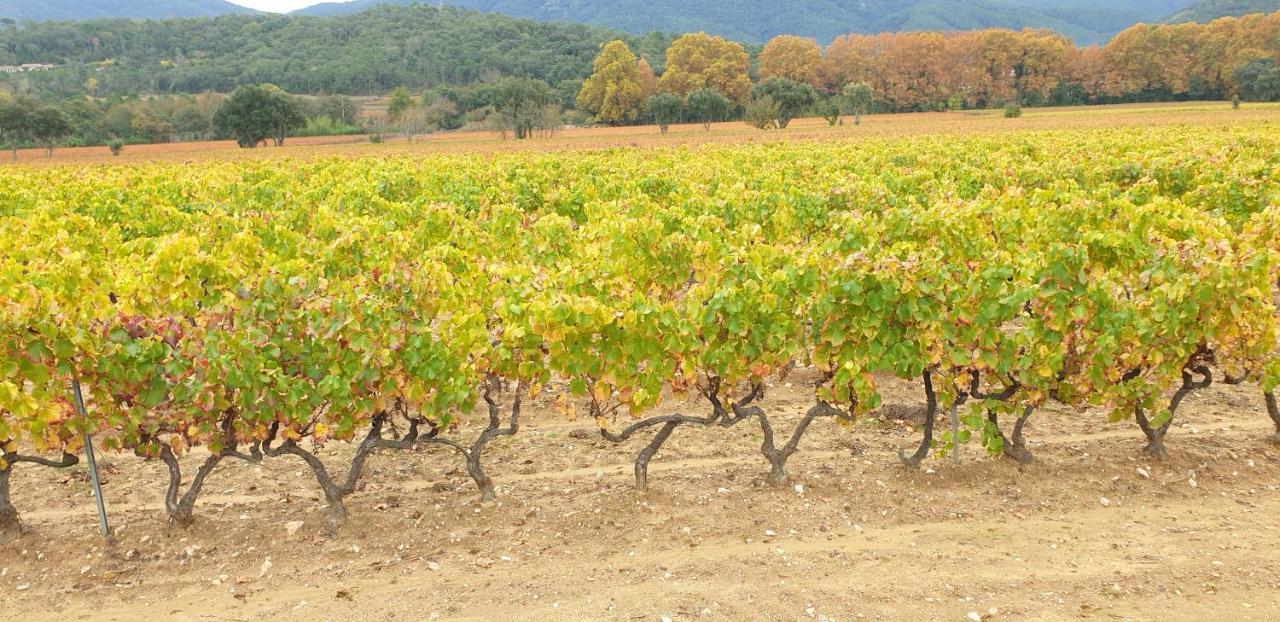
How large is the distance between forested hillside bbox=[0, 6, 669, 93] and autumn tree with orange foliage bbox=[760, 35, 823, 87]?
24.7 meters

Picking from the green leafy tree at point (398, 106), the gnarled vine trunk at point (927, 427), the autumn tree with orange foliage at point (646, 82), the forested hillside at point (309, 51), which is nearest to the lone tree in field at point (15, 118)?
the green leafy tree at point (398, 106)

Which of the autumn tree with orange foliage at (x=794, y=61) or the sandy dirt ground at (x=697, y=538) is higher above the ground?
the autumn tree with orange foliage at (x=794, y=61)

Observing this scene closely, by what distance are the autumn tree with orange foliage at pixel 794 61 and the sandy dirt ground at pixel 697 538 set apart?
337 ft

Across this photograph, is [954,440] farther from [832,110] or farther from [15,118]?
[15,118]

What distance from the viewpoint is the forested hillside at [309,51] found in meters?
132

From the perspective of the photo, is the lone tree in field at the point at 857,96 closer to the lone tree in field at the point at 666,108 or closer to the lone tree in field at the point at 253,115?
the lone tree in field at the point at 666,108

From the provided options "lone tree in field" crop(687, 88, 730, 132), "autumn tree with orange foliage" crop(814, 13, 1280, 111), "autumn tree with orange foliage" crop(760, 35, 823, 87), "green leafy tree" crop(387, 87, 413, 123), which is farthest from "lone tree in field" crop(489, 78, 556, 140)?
"autumn tree with orange foliage" crop(814, 13, 1280, 111)

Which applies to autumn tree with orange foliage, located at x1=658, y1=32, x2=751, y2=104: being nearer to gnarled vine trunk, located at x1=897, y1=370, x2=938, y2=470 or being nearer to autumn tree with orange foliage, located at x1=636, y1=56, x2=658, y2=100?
autumn tree with orange foliage, located at x1=636, y1=56, x2=658, y2=100

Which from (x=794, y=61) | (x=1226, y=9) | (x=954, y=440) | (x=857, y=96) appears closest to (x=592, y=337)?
(x=954, y=440)

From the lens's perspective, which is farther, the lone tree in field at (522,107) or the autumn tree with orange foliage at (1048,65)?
the autumn tree with orange foliage at (1048,65)

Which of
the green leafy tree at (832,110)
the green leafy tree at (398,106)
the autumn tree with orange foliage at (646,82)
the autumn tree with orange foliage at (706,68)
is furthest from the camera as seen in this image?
the autumn tree with orange foliage at (706,68)

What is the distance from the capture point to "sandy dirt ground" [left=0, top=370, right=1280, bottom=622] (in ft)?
16.9

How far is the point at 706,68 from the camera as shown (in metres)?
101

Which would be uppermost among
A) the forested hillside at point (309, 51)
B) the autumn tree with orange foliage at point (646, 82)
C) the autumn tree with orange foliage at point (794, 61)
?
the forested hillside at point (309, 51)
